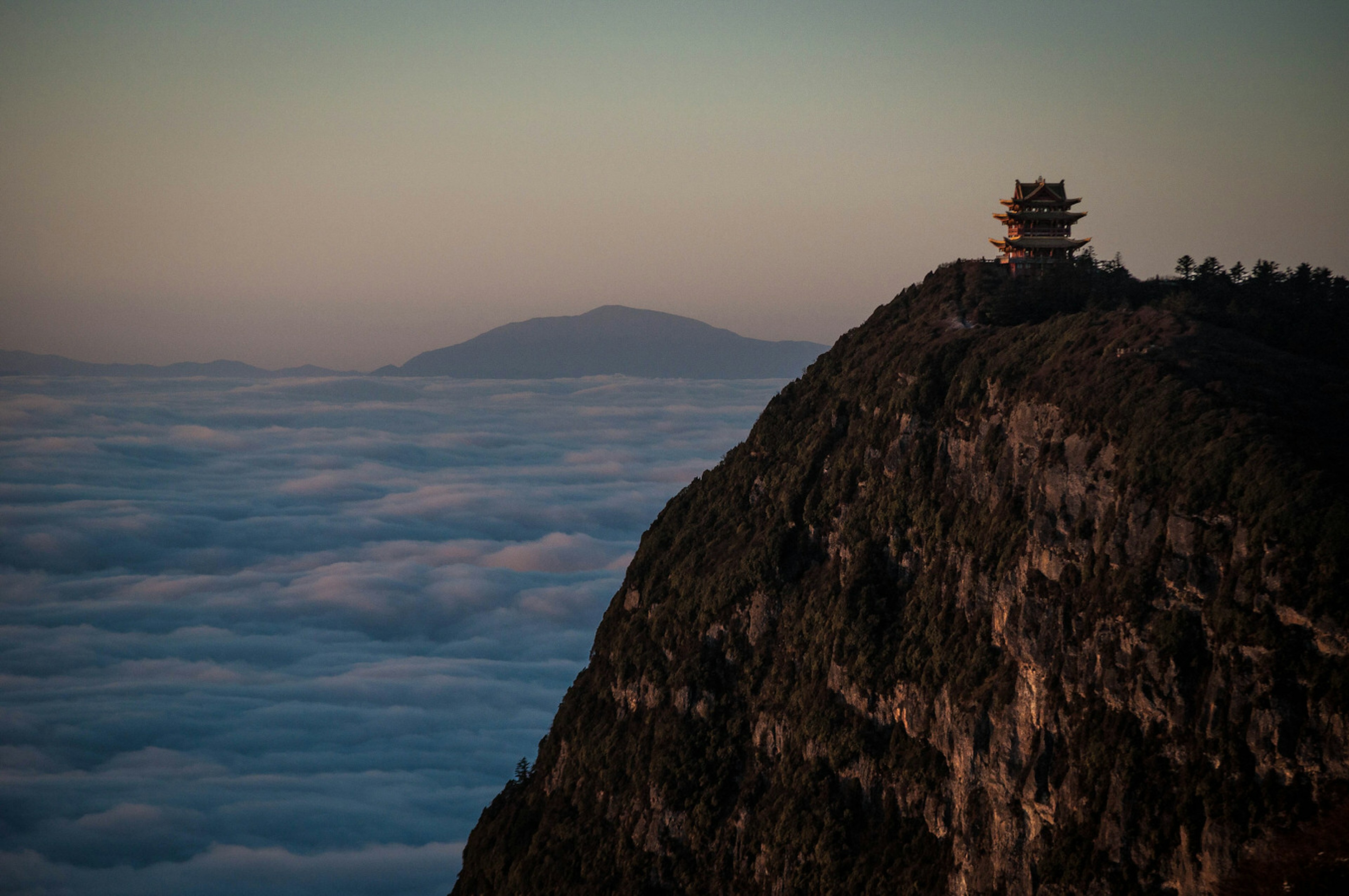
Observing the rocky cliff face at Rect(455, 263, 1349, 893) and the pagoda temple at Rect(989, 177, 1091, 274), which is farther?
the pagoda temple at Rect(989, 177, 1091, 274)

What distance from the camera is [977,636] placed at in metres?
77.9

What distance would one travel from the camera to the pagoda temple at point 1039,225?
98875mm

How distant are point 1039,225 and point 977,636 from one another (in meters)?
39.0

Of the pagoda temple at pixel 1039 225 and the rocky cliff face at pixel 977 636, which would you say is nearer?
the rocky cliff face at pixel 977 636

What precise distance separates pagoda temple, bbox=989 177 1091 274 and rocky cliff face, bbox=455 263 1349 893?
3.49 meters

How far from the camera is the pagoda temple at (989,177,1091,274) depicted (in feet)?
324

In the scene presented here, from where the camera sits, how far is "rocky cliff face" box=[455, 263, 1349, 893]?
195ft

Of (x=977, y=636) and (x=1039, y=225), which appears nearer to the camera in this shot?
(x=977, y=636)

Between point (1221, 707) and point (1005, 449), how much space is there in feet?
78.9

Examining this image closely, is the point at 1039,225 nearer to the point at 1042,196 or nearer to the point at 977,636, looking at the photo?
the point at 1042,196

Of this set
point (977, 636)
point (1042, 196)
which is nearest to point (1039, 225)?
point (1042, 196)

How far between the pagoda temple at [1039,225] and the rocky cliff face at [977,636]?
349cm

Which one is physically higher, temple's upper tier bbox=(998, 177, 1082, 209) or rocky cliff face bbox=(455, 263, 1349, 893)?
temple's upper tier bbox=(998, 177, 1082, 209)

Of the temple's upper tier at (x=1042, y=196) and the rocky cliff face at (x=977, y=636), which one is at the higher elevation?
the temple's upper tier at (x=1042, y=196)
